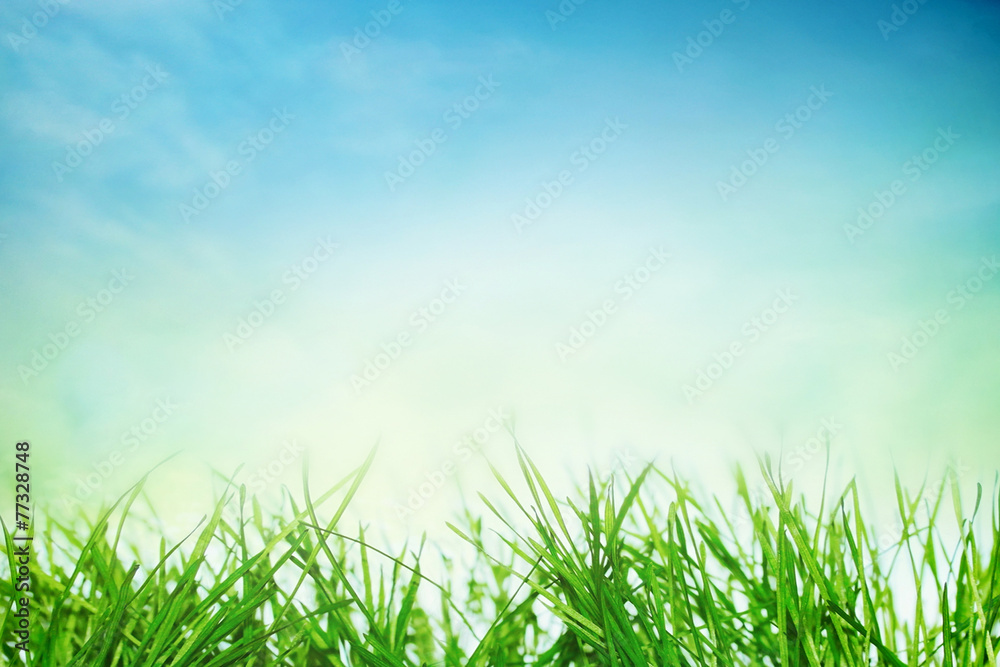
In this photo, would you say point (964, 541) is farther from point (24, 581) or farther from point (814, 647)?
point (24, 581)

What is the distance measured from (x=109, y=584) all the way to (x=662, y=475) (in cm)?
46

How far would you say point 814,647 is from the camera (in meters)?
0.45

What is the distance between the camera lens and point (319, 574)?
506 mm

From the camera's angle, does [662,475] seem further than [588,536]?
Yes

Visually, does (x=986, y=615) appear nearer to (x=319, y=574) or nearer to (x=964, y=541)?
(x=964, y=541)

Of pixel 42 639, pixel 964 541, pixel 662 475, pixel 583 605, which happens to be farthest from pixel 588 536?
pixel 42 639

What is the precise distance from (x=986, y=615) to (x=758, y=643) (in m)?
0.17

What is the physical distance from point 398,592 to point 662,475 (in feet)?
0.90

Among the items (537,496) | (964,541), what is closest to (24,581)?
(537,496)

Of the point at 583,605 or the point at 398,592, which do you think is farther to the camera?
the point at 398,592

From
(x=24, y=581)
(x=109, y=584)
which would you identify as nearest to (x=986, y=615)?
(x=109, y=584)

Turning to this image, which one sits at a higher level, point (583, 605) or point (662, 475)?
point (662, 475)

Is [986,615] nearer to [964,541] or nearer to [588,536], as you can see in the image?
[964,541]

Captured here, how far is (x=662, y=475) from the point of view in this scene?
591mm
